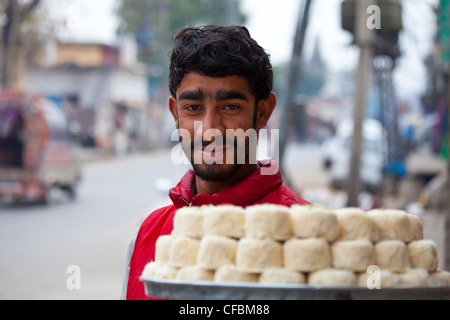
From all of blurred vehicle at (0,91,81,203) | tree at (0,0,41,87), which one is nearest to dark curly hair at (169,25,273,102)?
blurred vehicle at (0,91,81,203)

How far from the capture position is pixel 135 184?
23656 mm

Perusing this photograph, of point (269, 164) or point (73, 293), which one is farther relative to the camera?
point (73, 293)

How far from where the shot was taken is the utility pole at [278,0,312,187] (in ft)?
36.6

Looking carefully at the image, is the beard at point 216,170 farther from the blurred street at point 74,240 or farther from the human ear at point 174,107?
the blurred street at point 74,240

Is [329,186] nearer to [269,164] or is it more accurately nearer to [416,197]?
[416,197]

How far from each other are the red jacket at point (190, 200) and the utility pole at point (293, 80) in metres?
8.80

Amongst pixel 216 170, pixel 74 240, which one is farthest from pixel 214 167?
pixel 74 240

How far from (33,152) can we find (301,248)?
15.4 metres

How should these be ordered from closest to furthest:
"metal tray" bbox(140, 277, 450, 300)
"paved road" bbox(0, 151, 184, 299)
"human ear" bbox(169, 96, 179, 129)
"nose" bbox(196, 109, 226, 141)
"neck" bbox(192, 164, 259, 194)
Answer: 1. "metal tray" bbox(140, 277, 450, 300)
2. "nose" bbox(196, 109, 226, 141)
3. "neck" bbox(192, 164, 259, 194)
4. "human ear" bbox(169, 96, 179, 129)
5. "paved road" bbox(0, 151, 184, 299)

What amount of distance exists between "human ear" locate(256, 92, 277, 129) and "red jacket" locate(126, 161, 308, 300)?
0.47 ft

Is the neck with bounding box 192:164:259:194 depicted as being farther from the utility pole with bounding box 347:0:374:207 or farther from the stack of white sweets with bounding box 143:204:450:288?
the utility pole with bounding box 347:0:374:207

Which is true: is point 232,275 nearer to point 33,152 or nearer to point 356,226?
point 356,226

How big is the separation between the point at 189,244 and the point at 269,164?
0.67 meters
